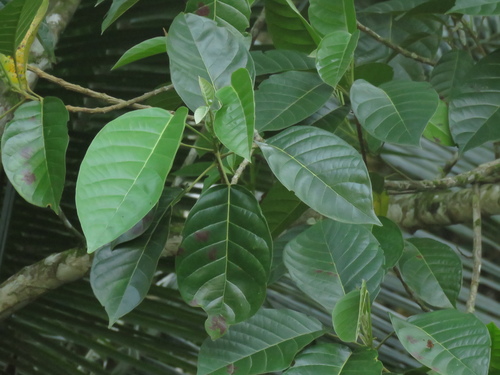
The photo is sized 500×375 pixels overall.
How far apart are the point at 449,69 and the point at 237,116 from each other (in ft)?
2.31

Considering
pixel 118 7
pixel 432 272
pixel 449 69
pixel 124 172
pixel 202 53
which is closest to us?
pixel 124 172

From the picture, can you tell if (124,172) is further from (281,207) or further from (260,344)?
(281,207)

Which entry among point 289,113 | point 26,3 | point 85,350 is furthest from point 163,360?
point 26,3

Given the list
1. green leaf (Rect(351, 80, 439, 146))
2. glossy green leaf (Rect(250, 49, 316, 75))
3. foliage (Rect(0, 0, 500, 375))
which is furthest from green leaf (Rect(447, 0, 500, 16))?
glossy green leaf (Rect(250, 49, 316, 75))

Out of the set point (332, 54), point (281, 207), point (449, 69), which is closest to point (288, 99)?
point (332, 54)

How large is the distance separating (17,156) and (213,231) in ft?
0.81

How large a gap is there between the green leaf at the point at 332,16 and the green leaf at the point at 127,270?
0.37 metres

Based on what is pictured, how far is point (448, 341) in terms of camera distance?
71cm

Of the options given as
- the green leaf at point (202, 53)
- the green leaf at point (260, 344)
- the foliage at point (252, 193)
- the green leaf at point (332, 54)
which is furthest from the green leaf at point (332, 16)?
Result: the green leaf at point (260, 344)

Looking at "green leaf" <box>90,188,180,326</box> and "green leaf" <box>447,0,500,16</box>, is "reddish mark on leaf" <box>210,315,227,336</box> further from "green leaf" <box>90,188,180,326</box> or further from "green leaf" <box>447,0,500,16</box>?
"green leaf" <box>447,0,500,16</box>

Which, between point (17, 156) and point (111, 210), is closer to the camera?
point (111, 210)

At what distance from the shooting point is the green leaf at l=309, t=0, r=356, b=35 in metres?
0.97

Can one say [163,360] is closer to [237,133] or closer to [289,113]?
[289,113]

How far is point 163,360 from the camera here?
1353mm
